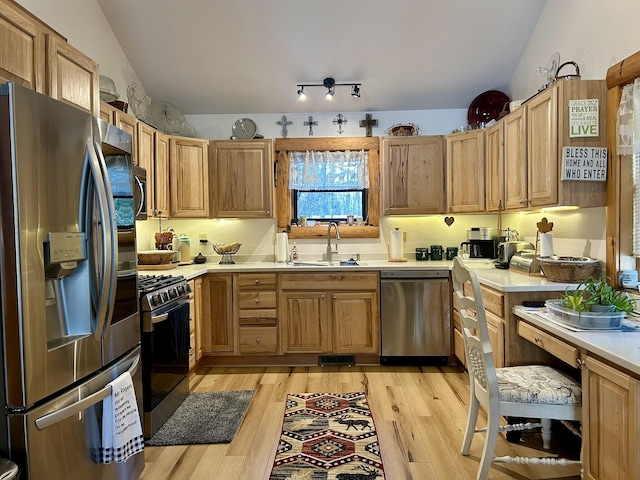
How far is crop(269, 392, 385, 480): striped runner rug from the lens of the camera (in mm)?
2041

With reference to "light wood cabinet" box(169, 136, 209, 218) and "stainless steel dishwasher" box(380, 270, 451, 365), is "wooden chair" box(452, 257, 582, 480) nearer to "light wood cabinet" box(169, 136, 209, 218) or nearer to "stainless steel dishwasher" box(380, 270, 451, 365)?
"stainless steel dishwasher" box(380, 270, 451, 365)

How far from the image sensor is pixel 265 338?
3594mm

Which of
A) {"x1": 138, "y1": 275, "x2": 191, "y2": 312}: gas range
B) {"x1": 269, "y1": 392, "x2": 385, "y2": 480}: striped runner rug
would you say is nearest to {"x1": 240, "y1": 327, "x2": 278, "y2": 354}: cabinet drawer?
{"x1": 269, "y1": 392, "x2": 385, "y2": 480}: striped runner rug

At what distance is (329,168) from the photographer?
419 centimetres

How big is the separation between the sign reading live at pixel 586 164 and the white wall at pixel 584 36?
51cm

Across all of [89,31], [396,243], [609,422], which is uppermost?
[89,31]

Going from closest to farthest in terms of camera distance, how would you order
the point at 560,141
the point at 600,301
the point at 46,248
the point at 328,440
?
the point at 46,248
the point at 600,301
the point at 328,440
the point at 560,141

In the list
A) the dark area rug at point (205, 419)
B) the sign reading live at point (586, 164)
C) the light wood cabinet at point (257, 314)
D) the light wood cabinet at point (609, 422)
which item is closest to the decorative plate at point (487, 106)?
the sign reading live at point (586, 164)

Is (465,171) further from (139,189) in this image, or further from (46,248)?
(46,248)

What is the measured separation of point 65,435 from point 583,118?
3.08 meters

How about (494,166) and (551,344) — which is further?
(494,166)

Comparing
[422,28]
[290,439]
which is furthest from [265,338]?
[422,28]

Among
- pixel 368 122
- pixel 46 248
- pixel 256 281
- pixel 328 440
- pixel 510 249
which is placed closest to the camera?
pixel 46 248

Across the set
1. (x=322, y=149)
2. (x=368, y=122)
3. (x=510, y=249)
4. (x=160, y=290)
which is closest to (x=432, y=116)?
(x=368, y=122)
